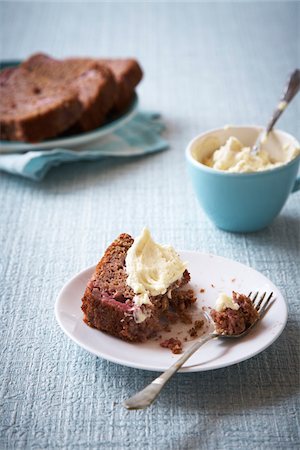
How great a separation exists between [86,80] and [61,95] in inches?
7.2

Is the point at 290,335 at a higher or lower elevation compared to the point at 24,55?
higher

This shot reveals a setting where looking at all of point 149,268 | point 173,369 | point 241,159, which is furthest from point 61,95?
point 173,369

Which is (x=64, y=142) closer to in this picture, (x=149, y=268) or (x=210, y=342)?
(x=149, y=268)

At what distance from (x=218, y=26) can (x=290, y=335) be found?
2.87 metres

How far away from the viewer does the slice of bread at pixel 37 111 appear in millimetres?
2879

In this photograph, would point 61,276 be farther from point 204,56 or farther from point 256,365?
point 204,56

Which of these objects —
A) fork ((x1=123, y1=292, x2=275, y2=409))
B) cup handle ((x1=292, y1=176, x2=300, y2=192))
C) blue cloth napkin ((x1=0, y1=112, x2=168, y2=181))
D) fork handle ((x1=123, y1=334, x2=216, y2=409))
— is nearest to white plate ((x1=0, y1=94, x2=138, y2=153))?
blue cloth napkin ((x1=0, y1=112, x2=168, y2=181))

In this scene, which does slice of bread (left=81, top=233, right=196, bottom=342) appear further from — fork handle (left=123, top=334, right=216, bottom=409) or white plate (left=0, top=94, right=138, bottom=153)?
white plate (left=0, top=94, right=138, bottom=153)

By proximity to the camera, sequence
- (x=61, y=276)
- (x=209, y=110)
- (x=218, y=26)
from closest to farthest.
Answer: (x=61, y=276) < (x=209, y=110) < (x=218, y=26)

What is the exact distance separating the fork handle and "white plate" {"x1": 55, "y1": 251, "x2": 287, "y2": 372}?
0.09 feet

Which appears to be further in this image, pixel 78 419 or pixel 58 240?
pixel 58 240

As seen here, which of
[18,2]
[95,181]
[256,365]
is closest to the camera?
[256,365]

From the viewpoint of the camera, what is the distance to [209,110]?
10.7 feet

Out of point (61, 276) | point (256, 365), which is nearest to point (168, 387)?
point (256, 365)
